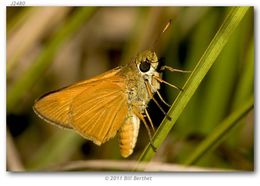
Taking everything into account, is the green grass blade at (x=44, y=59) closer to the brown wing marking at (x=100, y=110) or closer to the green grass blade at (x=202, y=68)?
the brown wing marking at (x=100, y=110)

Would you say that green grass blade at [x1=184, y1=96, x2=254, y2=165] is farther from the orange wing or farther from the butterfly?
the orange wing

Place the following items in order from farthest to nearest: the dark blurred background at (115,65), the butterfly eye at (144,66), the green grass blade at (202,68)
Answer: the dark blurred background at (115,65) < the butterfly eye at (144,66) < the green grass blade at (202,68)

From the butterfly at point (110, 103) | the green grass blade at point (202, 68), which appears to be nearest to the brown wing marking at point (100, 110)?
the butterfly at point (110, 103)

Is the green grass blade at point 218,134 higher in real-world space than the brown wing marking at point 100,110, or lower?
higher

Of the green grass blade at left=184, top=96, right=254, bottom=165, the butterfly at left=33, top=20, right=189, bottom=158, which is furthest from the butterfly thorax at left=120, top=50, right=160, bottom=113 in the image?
the green grass blade at left=184, top=96, right=254, bottom=165

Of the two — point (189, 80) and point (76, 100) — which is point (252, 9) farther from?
point (76, 100)

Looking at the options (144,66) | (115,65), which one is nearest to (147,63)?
(144,66)

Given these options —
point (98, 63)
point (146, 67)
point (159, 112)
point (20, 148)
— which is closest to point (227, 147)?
point (159, 112)

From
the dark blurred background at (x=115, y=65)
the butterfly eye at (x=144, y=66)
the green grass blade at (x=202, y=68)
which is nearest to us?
the green grass blade at (x=202, y=68)
